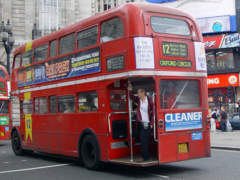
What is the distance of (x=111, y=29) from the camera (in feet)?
32.5

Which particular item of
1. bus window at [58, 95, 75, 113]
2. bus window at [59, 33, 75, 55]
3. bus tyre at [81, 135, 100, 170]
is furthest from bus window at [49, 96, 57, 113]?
bus tyre at [81, 135, 100, 170]

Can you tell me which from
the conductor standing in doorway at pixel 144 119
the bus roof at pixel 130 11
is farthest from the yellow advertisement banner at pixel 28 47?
the conductor standing in doorway at pixel 144 119

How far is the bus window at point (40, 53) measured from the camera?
1307 cm

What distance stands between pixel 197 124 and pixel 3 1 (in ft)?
83.1

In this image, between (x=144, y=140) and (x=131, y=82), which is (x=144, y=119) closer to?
(x=144, y=140)

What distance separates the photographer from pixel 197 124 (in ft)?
32.4

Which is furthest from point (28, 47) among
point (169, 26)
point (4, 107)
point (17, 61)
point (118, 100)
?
point (169, 26)

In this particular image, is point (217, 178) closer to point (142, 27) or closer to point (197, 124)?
point (197, 124)

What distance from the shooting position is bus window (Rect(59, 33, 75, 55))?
11.6 metres

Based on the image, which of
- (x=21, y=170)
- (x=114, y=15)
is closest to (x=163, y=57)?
(x=114, y=15)

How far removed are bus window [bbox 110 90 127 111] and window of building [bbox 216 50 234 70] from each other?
120 ft

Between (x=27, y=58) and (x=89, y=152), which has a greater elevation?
(x=27, y=58)

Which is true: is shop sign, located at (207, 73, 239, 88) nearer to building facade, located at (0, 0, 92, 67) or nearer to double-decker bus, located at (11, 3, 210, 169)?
building facade, located at (0, 0, 92, 67)

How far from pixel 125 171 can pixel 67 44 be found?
426 centimetres
